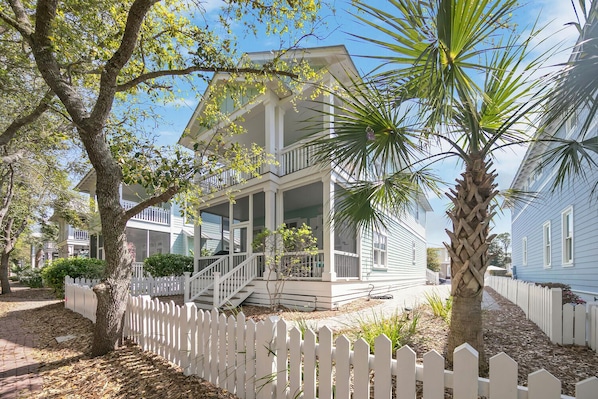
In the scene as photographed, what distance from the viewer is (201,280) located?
11992 millimetres

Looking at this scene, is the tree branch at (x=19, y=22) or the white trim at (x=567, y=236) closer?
the tree branch at (x=19, y=22)

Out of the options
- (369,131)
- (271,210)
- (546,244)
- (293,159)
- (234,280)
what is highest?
(293,159)

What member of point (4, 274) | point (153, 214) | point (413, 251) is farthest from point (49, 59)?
point (413, 251)

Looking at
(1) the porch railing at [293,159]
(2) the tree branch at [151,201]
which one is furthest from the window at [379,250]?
(2) the tree branch at [151,201]

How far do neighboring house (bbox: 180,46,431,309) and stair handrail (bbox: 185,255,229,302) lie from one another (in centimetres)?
15

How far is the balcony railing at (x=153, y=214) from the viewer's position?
20.3 m

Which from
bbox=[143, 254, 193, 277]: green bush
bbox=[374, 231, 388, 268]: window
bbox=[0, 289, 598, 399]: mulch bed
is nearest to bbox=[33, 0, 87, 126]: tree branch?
bbox=[0, 289, 598, 399]: mulch bed

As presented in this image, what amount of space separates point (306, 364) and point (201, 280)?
1001 cm

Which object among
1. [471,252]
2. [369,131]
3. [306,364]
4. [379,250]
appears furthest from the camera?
[379,250]

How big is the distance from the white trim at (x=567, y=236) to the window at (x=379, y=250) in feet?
19.3

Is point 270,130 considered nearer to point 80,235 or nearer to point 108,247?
point 108,247

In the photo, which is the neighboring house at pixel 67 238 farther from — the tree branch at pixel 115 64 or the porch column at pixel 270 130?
the tree branch at pixel 115 64

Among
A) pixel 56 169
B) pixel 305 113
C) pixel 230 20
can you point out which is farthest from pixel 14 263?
pixel 230 20

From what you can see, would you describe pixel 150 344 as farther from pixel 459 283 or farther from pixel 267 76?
pixel 267 76
